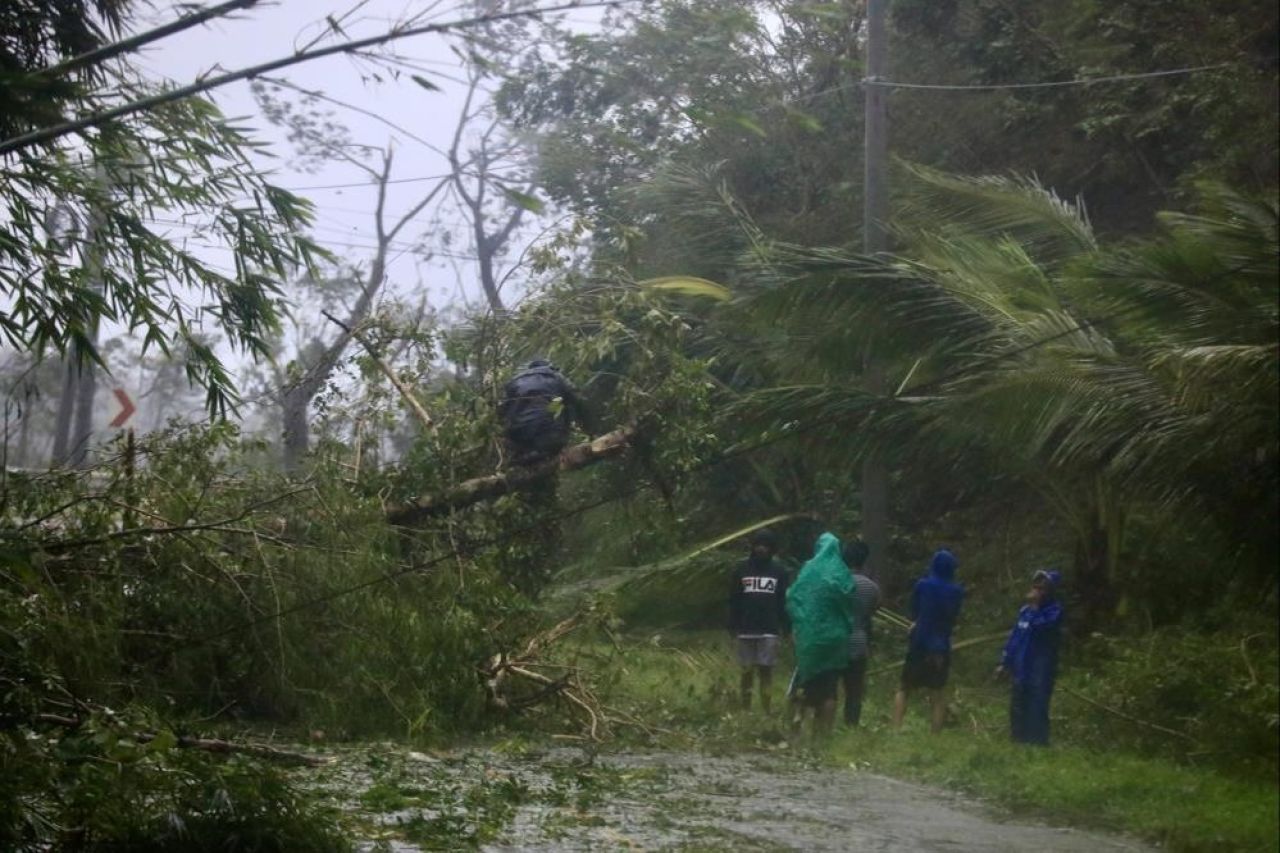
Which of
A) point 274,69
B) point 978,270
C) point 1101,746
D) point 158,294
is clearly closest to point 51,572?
point 158,294

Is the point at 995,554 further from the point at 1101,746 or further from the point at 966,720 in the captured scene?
the point at 1101,746

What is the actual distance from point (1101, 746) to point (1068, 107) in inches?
412

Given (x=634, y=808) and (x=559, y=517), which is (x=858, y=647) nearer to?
(x=559, y=517)

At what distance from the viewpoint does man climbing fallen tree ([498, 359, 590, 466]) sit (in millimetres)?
13188

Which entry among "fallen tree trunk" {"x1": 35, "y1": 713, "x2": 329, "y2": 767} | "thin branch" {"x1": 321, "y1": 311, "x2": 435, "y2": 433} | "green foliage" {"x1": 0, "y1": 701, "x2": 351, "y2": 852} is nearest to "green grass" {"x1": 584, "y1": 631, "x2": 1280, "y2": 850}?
"thin branch" {"x1": 321, "y1": 311, "x2": 435, "y2": 433}

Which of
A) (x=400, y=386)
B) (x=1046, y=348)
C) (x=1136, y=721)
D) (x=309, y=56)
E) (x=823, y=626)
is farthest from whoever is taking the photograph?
(x=400, y=386)

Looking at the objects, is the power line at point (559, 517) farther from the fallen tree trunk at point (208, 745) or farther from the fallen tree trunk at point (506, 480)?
the fallen tree trunk at point (208, 745)

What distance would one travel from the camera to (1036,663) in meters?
12.6

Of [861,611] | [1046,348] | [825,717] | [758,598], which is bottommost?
[825,717]

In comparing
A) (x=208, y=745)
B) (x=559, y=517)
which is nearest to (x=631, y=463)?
(x=559, y=517)

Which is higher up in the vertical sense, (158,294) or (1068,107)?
(1068,107)

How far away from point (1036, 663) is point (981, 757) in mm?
1413

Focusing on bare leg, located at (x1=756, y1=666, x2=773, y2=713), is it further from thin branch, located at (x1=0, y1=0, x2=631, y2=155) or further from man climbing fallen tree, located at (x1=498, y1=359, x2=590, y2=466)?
thin branch, located at (x1=0, y1=0, x2=631, y2=155)

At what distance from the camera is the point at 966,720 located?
573 inches
